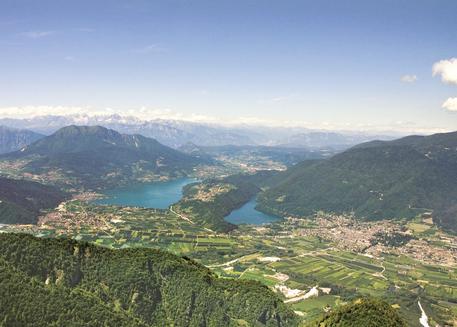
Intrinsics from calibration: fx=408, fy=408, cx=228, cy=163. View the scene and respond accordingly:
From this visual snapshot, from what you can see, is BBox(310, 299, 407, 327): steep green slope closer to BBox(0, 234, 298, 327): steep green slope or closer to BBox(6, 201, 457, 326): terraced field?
BBox(0, 234, 298, 327): steep green slope

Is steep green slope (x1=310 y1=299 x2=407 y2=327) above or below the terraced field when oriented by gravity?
above

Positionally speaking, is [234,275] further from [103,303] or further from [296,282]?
[103,303]

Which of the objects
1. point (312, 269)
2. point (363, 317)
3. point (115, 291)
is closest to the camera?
point (363, 317)

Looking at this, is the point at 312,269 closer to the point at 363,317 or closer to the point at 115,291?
the point at 363,317

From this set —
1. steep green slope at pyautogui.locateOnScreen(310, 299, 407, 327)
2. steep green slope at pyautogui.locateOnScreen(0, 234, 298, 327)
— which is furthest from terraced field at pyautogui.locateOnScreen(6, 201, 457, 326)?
steep green slope at pyautogui.locateOnScreen(310, 299, 407, 327)

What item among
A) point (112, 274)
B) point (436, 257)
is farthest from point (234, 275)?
point (436, 257)


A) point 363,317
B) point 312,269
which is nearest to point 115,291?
point 363,317

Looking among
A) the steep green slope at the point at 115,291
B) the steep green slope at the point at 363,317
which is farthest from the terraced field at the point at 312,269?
the steep green slope at the point at 363,317

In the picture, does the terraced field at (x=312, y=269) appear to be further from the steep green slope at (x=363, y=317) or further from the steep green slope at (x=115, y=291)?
the steep green slope at (x=363, y=317)
